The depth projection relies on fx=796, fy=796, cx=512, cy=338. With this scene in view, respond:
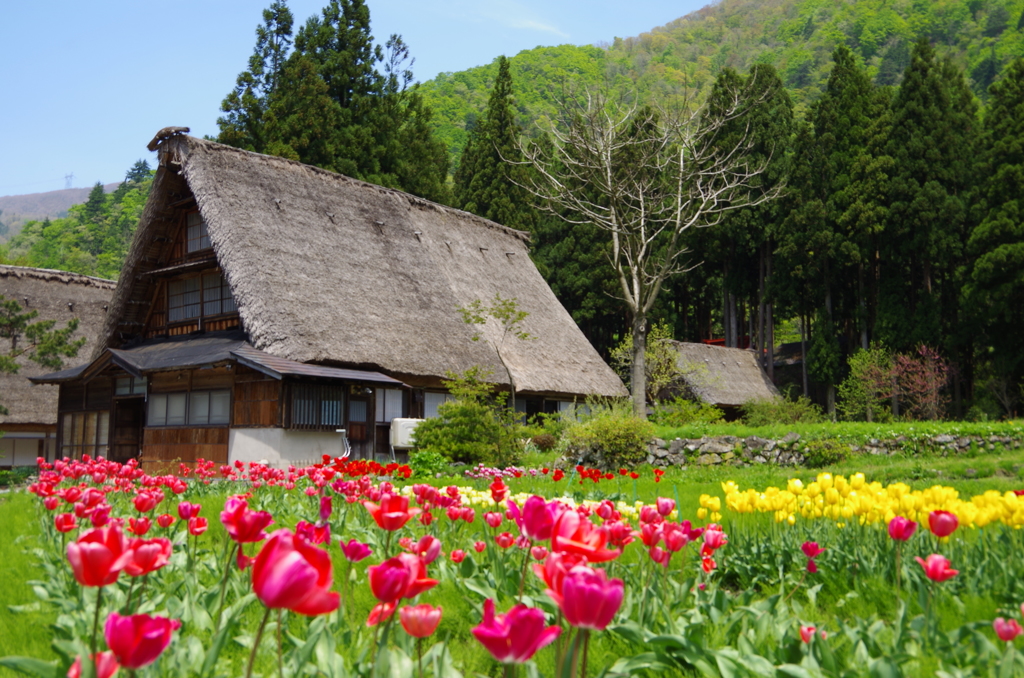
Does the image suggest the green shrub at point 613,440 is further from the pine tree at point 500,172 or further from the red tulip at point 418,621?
the pine tree at point 500,172

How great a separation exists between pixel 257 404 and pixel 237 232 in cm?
384

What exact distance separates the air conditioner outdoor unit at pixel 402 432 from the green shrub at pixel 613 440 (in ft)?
12.5

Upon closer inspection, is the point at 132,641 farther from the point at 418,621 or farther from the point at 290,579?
the point at 418,621

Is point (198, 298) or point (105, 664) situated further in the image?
point (198, 298)

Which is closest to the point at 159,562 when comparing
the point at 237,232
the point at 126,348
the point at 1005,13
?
the point at 237,232

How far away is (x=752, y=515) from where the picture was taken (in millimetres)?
5230

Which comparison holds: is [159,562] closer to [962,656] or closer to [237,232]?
[962,656]

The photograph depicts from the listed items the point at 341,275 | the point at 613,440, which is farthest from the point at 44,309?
the point at 613,440

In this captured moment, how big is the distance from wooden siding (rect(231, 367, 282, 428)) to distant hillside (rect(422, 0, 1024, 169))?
2858cm

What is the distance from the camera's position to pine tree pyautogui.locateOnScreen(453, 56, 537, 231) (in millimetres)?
32312

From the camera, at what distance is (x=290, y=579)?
133cm

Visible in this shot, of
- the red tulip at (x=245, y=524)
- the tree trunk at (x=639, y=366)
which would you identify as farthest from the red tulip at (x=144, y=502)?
the tree trunk at (x=639, y=366)

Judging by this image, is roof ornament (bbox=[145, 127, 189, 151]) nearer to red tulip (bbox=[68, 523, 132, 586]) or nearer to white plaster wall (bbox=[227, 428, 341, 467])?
white plaster wall (bbox=[227, 428, 341, 467])

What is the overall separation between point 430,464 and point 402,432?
3.98 meters
